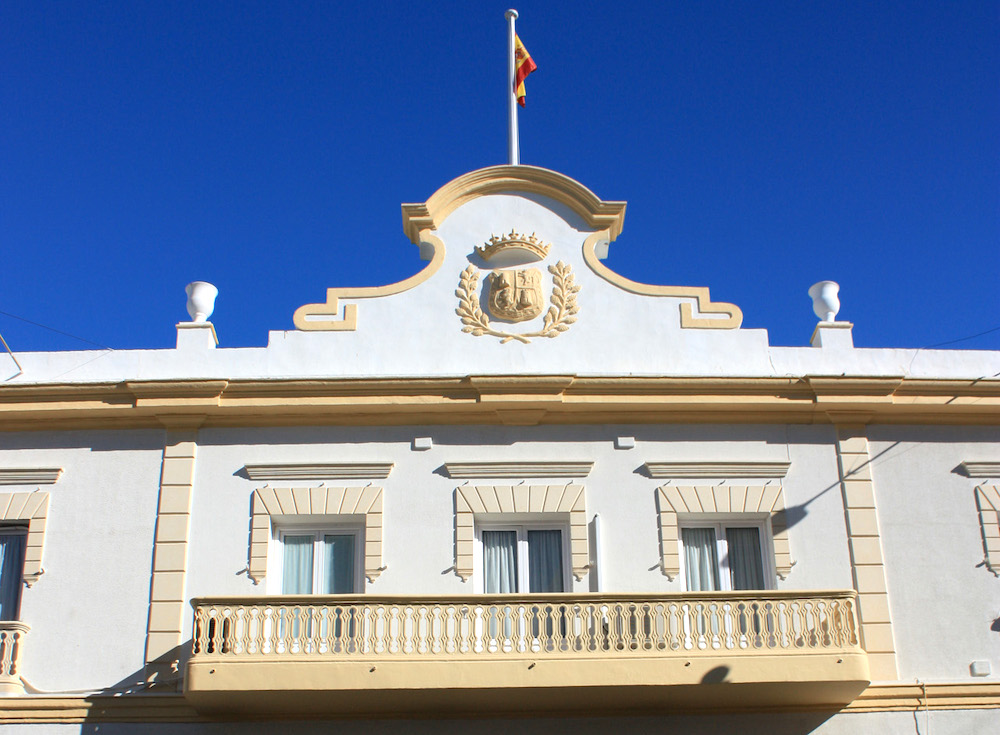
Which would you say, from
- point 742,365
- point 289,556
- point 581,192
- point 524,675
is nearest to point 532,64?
point 581,192

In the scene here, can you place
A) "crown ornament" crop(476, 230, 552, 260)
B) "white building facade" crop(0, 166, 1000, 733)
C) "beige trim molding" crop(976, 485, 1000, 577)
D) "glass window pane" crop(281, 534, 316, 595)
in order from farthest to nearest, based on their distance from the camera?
1. "crown ornament" crop(476, 230, 552, 260)
2. "beige trim molding" crop(976, 485, 1000, 577)
3. "glass window pane" crop(281, 534, 316, 595)
4. "white building facade" crop(0, 166, 1000, 733)

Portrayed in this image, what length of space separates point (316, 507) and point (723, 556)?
17.4ft

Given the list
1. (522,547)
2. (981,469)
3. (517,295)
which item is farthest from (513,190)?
(981,469)

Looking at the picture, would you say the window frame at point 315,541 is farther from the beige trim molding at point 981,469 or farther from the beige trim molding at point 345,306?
the beige trim molding at point 981,469

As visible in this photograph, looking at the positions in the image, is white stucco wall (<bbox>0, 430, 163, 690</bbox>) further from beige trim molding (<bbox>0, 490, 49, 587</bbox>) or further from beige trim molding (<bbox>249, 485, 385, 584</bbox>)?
beige trim molding (<bbox>249, 485, 385, 584</bbox>)

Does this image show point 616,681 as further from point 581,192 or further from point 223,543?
point 581,192

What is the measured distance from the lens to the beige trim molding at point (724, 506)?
15.1 metres

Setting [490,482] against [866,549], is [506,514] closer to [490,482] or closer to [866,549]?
[490,482]

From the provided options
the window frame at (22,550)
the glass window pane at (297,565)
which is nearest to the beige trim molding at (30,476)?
the window frame at (22,550)

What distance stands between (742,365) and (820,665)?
429 centimetres

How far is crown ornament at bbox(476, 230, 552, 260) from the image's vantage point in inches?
648

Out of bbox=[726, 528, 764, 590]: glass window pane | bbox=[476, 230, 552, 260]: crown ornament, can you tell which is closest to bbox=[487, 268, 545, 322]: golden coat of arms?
bbox=[476, 230, 552, 260]: crown ornament

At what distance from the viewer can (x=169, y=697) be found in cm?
1398

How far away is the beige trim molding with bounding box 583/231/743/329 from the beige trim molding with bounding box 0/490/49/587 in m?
7.98
